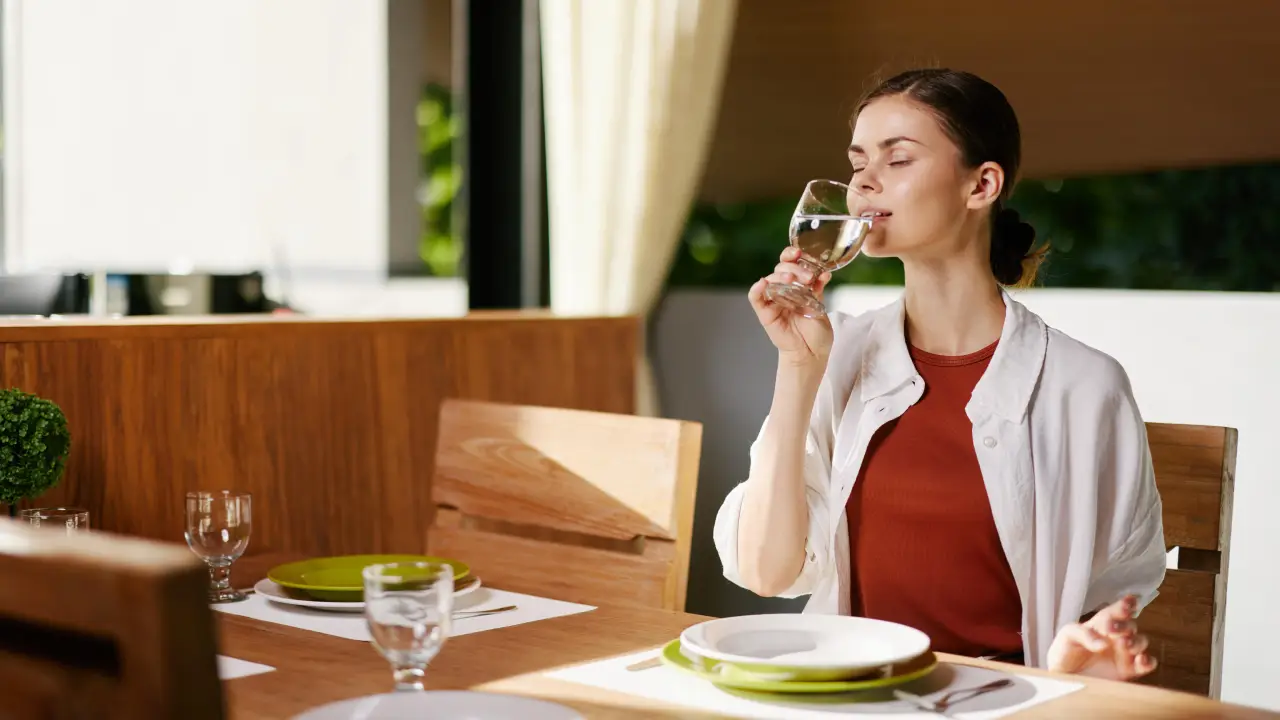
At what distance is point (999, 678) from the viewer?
109 centimetres

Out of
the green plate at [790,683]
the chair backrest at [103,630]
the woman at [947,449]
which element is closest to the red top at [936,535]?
the woman at [947,449]

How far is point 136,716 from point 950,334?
3.94 ft

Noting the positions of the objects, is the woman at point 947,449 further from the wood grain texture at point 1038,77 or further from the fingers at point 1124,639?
the wood grain texture at point 1038,77

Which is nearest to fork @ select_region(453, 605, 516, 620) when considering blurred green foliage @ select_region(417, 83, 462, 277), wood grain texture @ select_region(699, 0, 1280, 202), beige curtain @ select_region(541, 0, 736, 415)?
wood grain texture @ select_region(699, 0, 1280, 202)

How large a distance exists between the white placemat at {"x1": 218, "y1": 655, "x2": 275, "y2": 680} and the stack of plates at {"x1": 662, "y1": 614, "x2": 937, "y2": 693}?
0.34m

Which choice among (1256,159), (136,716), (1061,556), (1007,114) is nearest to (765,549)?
(1061,556)

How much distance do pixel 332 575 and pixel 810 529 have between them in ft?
1.76

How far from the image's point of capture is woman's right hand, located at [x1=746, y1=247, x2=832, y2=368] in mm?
1476

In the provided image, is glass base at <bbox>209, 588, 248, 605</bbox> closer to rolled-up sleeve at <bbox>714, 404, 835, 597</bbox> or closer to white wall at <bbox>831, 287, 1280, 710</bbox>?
rolled-up sleeve at <bbox>714, 404, 835, 597</bbox>

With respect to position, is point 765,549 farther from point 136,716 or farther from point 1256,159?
point 1256,159

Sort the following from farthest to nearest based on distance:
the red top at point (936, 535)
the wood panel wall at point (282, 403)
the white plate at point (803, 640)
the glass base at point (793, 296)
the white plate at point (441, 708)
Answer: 1. the wood panel wall at point (282, 403)
2. the red top at point (936, 535)
3. the glass base at point (793, 296)
4. the white plate at point (803, 640)
5. the white plate at point (441, 708)

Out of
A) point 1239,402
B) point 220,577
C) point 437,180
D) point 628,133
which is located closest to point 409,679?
point 220,577

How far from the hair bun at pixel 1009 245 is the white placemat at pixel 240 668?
1.00 meters

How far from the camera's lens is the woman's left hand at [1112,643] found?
3.92 ft
